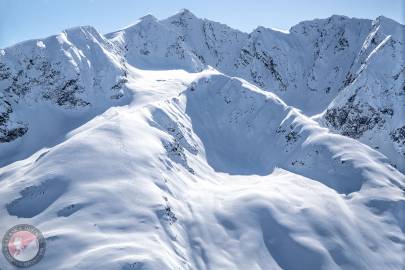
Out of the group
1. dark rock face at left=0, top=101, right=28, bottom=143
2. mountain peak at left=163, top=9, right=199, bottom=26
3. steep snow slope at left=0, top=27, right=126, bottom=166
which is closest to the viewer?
dark rock face at left=0, top=101, right=28, bottom=143

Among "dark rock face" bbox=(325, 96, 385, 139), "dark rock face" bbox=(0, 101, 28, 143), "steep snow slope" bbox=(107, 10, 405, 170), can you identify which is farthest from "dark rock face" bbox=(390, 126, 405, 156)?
"dark rock face" bbox=(0, 101, 28, 143)

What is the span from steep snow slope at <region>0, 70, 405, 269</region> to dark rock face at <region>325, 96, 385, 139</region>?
10.5m

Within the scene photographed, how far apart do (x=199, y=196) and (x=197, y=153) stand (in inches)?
628

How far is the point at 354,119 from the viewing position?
295ft

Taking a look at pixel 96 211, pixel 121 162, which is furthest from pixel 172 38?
pixel 96 211

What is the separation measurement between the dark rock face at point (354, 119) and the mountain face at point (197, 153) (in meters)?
0.29

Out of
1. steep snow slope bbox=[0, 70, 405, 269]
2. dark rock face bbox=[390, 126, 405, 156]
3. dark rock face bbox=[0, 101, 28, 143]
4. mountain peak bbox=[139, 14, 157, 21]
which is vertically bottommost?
dark rock face bbox=[0, 101, 28, 143]

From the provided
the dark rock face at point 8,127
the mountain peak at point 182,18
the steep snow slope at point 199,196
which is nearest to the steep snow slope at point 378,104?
the steep snow slope at point 199,196

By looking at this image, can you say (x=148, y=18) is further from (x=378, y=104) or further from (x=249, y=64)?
(x=378, y=104)

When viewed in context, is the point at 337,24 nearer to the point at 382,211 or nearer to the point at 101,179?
the point at 382,211

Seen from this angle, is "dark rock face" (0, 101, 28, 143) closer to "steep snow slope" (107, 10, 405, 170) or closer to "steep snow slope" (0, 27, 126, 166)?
"steep snow slope" (0, 27, 126, 166)

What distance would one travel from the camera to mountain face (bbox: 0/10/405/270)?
48.0 m

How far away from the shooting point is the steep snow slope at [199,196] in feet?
149

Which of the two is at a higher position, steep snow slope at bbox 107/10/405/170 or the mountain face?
steep snow slope at bbox 107/10/405/170
